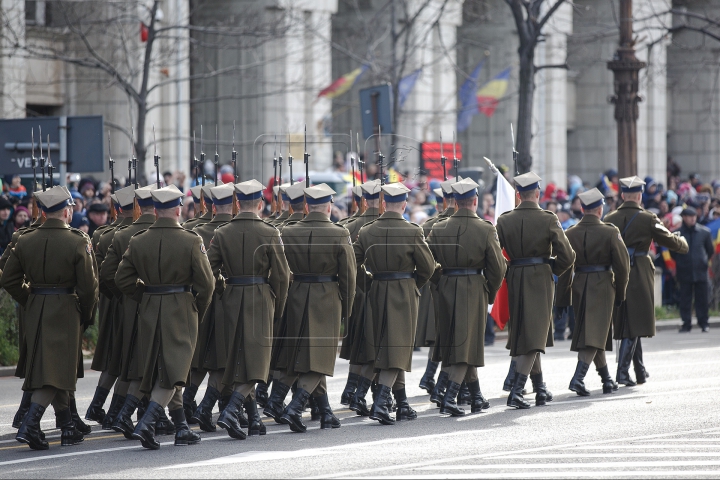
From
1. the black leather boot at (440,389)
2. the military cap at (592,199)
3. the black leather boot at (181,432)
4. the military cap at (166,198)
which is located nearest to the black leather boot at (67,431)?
the black leather boot at (181,432)

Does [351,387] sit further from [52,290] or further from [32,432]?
[32,432]

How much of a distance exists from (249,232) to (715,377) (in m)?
5.95

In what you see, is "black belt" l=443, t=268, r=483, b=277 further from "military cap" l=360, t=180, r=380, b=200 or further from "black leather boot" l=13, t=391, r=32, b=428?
"black leather boot" l=13, t=391, r=32, b=428

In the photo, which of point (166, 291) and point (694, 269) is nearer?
point (166, 291)

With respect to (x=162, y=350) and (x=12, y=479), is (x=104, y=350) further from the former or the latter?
(x=12, y=479)

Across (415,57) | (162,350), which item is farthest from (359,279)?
(415,57)

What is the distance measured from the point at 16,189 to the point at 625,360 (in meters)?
8.85

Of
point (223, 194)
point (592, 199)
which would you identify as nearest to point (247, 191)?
point (223, 194)

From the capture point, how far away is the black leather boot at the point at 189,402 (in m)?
11.3

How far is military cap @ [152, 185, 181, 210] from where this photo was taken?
9.98 metres

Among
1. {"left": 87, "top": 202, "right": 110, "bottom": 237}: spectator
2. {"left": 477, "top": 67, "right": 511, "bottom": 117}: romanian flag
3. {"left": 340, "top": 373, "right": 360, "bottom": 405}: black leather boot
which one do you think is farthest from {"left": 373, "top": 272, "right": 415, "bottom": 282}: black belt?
{"left": 477, "top": 67, "right": 511, "bottom": 117}: romanian flag

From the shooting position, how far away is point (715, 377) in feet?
45.9

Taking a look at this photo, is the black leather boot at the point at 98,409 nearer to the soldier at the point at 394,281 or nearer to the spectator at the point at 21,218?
the soldier at the point at 394,281

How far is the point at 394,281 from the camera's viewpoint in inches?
444
